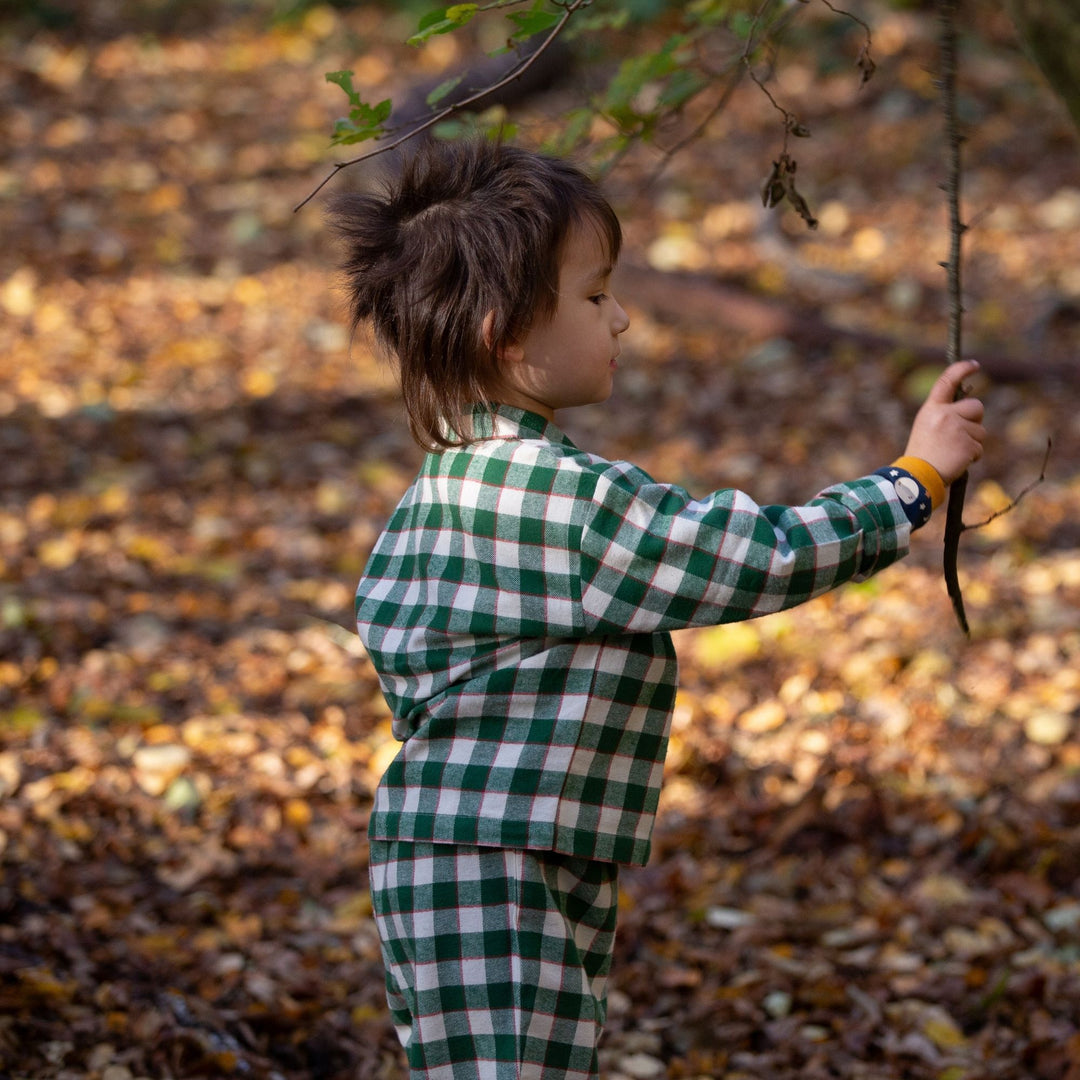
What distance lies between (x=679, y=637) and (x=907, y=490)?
2.52 metres

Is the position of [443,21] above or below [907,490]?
above

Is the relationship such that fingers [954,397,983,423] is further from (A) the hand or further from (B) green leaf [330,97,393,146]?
(B) green leaf [330,97,393,146]

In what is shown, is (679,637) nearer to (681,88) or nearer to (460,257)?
(681,88)

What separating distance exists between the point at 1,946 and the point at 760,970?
5.26 feet

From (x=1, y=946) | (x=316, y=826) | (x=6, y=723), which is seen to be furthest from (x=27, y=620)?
(x=1, y=946)

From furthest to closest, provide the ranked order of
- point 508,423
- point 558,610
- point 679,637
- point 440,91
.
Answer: point 679,637 → point 440,91 → point 508,423 → point 558,610

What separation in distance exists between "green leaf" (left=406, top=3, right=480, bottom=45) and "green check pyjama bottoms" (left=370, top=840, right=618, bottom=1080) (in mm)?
1092

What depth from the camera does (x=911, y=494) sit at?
5.20 feet

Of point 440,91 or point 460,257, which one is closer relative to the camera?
point 460,257

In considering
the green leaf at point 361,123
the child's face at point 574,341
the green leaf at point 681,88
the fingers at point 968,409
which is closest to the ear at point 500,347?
the child's face at point 574,341

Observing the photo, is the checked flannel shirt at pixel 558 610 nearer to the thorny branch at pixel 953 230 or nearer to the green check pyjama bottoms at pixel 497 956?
the green check pyjama bottoms at pixel 497 956

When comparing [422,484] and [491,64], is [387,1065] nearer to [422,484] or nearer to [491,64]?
[422,484]

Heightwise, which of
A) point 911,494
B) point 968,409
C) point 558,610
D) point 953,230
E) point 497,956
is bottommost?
Result: point 497,956

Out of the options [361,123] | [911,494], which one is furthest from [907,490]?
[361,123]
